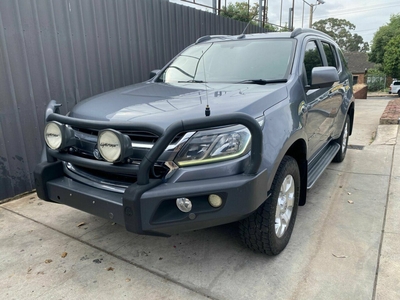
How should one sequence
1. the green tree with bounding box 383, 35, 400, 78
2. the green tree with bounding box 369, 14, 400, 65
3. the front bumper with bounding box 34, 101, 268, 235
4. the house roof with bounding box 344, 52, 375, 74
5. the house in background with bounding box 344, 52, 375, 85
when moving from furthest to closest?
the house roof with bounding box 344, 52, 375, 74 < the house in background with bounding box 344, 52, 375, 85 < the green tree with bounding box 369, 14, 400, 65 < the green tree with bounding box 383, 35, 400, 78 < the front bumper with bounding box 34, 101, 268, 235

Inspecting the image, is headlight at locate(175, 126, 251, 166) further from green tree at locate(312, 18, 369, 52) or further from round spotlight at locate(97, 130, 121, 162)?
green tree at locate(312, 18, 369, 52)

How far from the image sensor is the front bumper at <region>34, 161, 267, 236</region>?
188cm

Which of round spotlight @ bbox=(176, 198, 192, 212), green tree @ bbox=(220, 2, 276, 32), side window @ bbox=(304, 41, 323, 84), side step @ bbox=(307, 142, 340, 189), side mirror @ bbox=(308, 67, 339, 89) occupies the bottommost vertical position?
side step @ bbox=(307, 142, 340, 189)

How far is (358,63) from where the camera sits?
48.4 metres

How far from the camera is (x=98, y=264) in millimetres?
2572

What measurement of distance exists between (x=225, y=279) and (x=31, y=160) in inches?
117

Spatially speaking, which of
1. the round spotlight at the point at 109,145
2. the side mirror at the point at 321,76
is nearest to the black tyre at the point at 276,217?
the side mirror at the point at 321,76

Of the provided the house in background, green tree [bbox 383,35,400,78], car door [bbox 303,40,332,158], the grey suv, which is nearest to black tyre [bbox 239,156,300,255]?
the grey suv

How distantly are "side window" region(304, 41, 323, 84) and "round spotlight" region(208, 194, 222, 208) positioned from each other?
5.85 ft

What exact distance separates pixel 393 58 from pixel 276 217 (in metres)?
42.2

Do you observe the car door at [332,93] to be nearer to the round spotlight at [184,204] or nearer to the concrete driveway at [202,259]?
the concrete driveway at [202,259]

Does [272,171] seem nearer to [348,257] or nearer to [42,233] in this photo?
[348,257]

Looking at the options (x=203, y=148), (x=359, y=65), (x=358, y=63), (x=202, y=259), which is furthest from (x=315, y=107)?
(x=358, y=63)

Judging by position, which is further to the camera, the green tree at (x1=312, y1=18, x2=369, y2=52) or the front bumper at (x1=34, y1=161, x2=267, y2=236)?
the green tree at (x1=312, y1=18, x2=369, y2=52)
